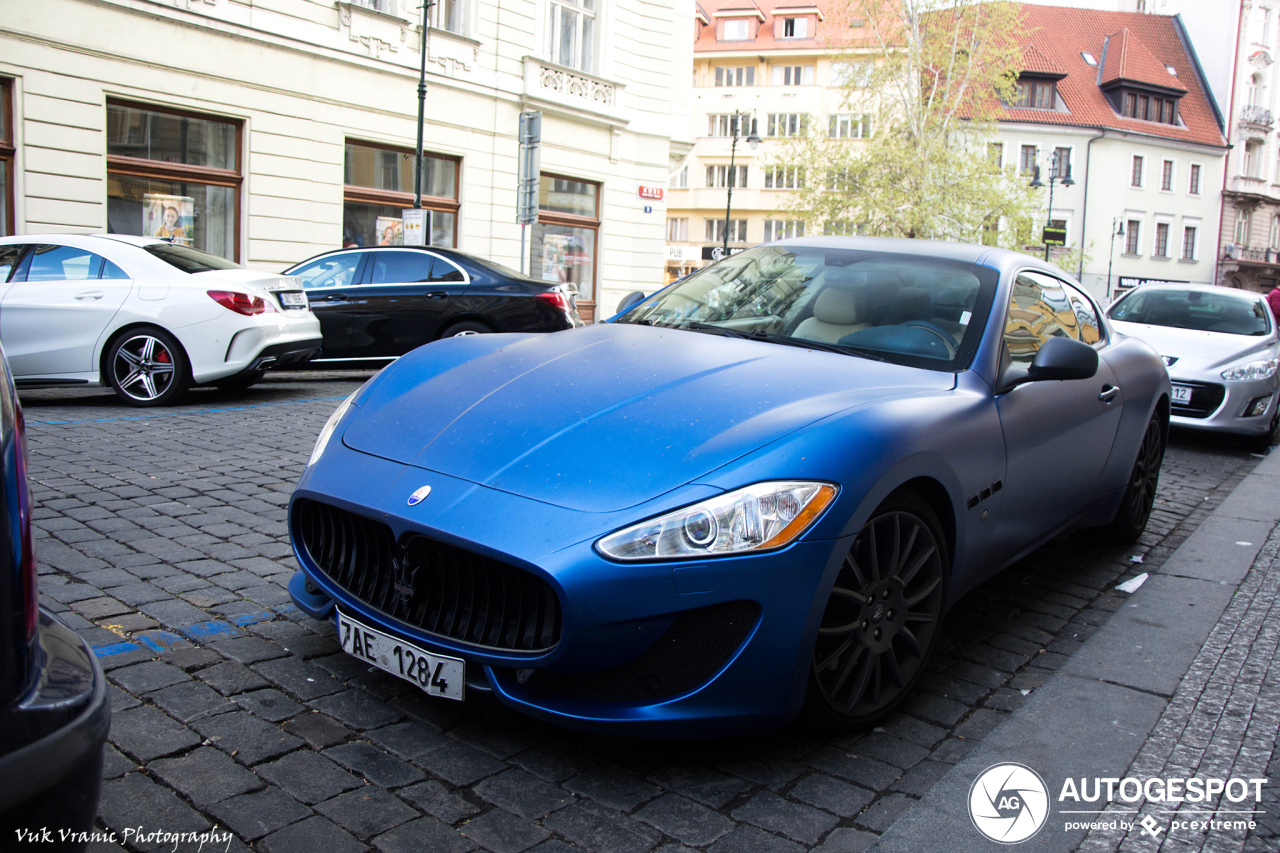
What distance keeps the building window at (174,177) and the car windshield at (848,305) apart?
13.1 meters

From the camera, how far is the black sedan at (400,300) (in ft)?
37.8

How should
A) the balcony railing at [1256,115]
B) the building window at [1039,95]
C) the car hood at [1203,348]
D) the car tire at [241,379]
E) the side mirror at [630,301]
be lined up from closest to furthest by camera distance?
the side mirror at [630,301] → the car tire at [241,379] → the car hood at [1203,348] → the building window at [1039,95] → the balcony railing at [1256,115]

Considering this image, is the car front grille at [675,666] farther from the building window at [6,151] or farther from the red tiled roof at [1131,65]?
the red tiled roof at [1131,65]

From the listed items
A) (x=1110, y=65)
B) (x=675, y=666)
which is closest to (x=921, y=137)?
(x=1110, y=65)

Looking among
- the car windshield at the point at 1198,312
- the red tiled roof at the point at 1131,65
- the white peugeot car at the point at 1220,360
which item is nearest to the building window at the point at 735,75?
the red tiled roof at the point at 1131,65

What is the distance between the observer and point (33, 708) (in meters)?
1.41

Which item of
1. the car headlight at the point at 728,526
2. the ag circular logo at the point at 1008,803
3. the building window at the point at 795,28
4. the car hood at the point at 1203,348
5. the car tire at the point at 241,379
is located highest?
the building window at the point at 795,28

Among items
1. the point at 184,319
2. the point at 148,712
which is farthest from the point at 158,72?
the point at 148,712

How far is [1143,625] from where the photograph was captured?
4176mm

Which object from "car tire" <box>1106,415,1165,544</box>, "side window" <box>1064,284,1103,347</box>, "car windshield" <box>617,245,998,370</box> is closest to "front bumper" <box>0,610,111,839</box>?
"car windshield" <box>617,245,998,370</box>

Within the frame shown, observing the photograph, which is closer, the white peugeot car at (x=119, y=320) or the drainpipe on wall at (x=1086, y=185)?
the white peugeot car at (x=119, y=320)

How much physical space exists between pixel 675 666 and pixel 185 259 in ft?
26.7

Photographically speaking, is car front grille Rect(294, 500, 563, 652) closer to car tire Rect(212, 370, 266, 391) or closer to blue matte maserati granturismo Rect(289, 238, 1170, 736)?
blue matte maserati granturismo Rect(289, 238, 1170, 736)

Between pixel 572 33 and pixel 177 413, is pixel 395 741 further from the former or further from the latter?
pixel 572 33
